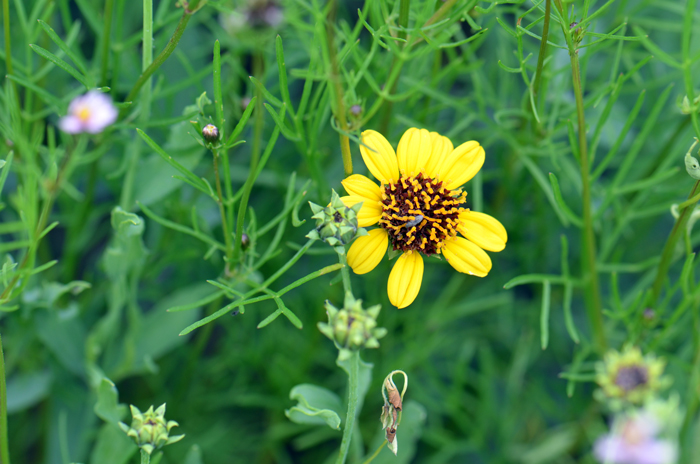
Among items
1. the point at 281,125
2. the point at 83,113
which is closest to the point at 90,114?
the point at 83,113

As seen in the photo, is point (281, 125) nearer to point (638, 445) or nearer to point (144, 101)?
point (144, 101)

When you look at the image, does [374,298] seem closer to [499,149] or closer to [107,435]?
[499,149]

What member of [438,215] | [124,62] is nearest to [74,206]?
[124,62]

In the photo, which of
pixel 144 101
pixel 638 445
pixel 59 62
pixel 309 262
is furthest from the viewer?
pixel 309 262

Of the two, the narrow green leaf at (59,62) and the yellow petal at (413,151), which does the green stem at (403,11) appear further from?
the narrow green leaf at (59,62)

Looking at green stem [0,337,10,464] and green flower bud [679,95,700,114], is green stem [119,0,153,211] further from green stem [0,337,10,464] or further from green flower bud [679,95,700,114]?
green flower bud [679,95,700,114]

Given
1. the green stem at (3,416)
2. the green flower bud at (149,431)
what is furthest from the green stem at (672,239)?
the green stem at (3,416)

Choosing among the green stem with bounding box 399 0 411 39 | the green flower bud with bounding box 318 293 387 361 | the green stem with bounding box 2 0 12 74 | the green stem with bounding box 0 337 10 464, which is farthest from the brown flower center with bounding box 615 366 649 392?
the green stem with bounding box 2 0 12 74
